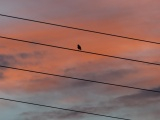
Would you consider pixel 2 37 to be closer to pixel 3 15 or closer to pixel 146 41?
pixel 3 15

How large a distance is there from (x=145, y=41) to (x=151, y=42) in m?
0.33

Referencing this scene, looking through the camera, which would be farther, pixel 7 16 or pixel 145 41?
pixel 145 41

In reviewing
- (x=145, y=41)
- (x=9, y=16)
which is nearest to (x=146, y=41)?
(x=145, y=41)

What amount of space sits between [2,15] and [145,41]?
7.73 m

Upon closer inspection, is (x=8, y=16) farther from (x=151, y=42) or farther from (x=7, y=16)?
(x=151, y=42)

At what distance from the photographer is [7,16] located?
31875 millimetres

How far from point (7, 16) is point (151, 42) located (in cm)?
777

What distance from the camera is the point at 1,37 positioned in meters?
32.2

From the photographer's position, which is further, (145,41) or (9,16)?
(145,41)

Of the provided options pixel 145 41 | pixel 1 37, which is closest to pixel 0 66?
pixel 1 37

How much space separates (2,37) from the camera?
32219mm

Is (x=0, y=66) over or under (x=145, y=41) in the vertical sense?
under

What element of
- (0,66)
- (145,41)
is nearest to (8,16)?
(0,66)

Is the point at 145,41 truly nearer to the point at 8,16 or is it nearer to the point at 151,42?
the point at 151,42
